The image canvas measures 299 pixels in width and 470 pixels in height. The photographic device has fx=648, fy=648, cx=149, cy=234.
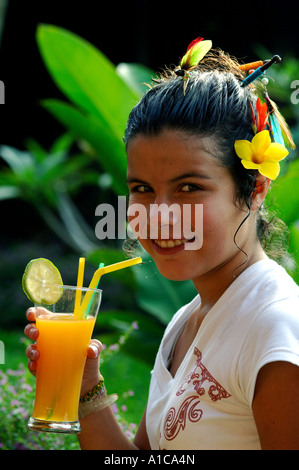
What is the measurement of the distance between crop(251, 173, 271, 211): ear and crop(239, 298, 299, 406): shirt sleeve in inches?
11.1

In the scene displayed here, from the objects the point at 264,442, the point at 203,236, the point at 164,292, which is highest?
the point at 203,236

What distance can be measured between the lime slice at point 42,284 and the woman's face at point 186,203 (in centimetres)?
25

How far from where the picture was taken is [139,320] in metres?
3.05

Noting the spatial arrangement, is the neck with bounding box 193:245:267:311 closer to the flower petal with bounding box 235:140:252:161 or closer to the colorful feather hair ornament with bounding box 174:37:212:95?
the flower petal with bounding box 235:140:252:161

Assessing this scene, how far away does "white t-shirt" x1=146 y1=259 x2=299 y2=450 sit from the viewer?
1287 mm

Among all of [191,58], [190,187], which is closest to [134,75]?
[191,58]

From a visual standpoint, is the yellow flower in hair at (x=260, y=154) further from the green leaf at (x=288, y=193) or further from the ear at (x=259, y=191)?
the green leaf at (x=288, y=193)

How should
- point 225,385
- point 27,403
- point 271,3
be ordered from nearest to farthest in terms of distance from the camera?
point 225,385 < point 27,403 < point 271,3

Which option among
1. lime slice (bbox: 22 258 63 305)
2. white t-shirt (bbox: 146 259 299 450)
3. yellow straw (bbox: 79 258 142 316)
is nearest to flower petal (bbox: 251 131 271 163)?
white t-shirt (bbox: 146 259 299 450)

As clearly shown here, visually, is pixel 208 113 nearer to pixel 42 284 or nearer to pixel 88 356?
pixel 42 284

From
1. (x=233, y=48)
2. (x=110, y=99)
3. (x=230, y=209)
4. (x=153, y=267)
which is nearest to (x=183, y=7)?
(x=233, y=48)

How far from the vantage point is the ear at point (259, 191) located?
1.54 meters

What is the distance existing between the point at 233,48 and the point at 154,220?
544cm

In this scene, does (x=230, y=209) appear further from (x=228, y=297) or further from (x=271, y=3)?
(x=271, y=3)
